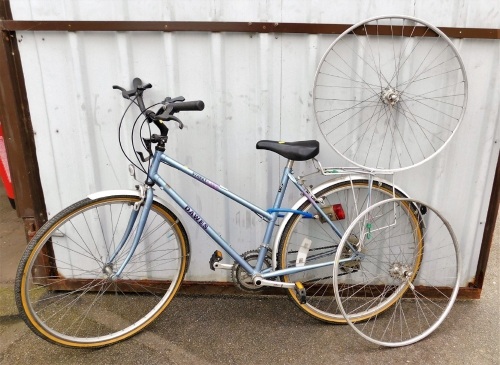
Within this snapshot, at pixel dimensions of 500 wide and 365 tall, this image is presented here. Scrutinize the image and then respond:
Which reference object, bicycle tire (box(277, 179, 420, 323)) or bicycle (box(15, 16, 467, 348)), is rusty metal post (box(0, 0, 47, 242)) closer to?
bicycle (box(15, 16, 467, 348))

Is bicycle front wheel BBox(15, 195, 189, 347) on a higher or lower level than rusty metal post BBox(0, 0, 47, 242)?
lower

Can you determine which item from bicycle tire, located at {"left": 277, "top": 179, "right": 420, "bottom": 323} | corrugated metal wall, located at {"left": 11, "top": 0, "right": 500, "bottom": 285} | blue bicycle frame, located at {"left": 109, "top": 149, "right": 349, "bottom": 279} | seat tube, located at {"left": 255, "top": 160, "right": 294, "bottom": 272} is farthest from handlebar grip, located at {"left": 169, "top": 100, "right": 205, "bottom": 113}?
bicycle tire, located at {"left": 277, "top": 179, "right": 420, "bottom": 323}

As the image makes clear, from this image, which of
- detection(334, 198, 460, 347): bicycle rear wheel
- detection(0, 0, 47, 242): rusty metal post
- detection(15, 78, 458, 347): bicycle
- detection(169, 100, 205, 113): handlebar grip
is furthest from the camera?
detection(334, 198, 460, 347): bicycle rear wheel

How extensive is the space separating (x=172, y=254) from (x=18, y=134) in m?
1.28

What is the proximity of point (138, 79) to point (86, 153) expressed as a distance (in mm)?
646

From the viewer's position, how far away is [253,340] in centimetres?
267

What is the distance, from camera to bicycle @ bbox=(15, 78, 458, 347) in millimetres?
2424

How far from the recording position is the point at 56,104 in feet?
8.75

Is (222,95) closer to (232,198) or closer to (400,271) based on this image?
(232,198)

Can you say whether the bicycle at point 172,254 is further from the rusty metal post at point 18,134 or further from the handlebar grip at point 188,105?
the rusty metal post at point 18,134

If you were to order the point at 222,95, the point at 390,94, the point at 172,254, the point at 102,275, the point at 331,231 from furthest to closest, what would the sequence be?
the point at 172,254
the point at 331,231
the point at 102,275
the point at 222,95
the point at 390,94

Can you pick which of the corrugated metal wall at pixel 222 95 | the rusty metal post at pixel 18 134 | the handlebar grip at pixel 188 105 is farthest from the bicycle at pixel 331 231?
the rusty metal post at pixel 18 134

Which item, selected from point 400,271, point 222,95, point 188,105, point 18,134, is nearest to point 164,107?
point 188,105

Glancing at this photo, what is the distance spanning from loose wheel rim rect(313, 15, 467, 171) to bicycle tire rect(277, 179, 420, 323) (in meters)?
0.18
